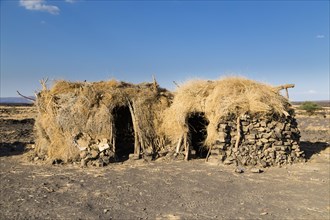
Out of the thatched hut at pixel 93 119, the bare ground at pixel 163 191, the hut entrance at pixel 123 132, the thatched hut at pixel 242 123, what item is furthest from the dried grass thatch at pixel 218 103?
the hut entrance at pixel 123 132

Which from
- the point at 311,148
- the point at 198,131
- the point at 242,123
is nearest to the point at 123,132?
the point at 198,131

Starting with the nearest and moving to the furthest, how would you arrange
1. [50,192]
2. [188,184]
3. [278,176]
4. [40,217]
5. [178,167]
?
[40,217] < [50,192] < [188,184] < [278,176] < [178,167]

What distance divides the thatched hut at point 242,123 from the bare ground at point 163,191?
66 cm

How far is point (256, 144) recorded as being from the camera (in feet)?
43.8

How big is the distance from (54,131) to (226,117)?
21.8 ft

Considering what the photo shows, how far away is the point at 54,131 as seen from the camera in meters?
14.6

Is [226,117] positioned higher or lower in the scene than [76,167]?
higher

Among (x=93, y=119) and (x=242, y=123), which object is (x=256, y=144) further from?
(x=93, y=119)

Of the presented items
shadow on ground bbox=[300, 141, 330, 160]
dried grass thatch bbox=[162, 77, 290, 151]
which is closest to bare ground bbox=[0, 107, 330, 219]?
shadow on ground bbox=[300, 141, 330, 160]

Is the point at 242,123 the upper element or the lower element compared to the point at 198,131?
upper

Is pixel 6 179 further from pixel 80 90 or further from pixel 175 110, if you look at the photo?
pixel 175 110

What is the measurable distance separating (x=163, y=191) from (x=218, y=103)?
5059 mm

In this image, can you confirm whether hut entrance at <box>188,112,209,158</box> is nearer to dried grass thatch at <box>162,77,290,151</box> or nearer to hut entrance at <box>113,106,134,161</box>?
dried grass thatch at <box>162,77,290,151</box>

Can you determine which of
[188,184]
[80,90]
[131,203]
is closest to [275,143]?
[188,184]
